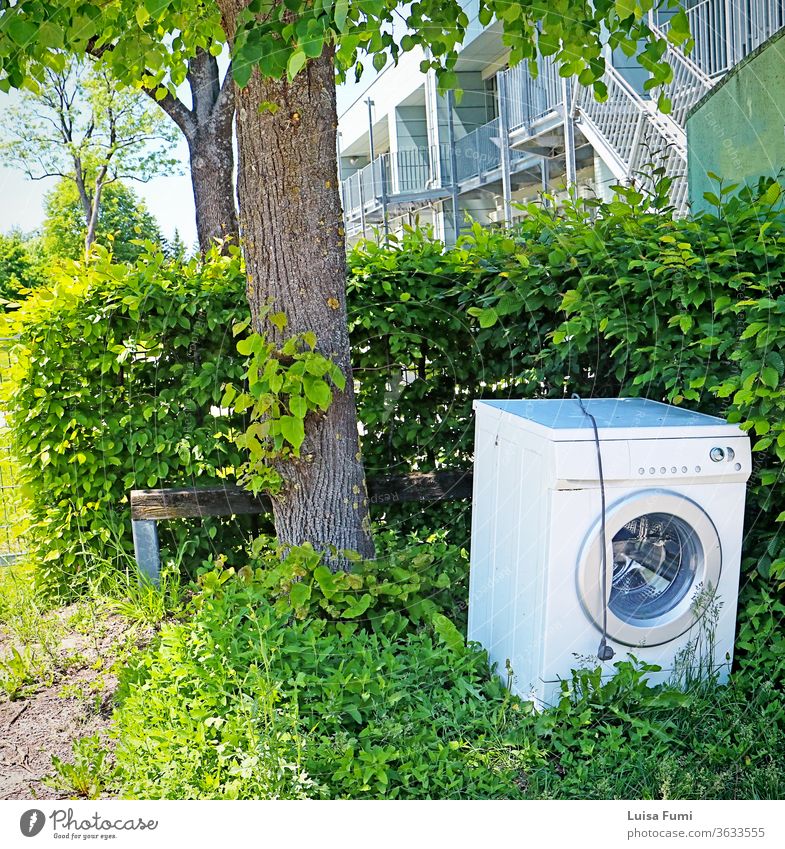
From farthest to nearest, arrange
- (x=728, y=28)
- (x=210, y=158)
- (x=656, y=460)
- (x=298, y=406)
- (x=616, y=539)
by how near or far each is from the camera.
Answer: (x=728, y=28), (x=210, y=158), (x=298, y=406), (x=616, y=539), (x=656, y=460)

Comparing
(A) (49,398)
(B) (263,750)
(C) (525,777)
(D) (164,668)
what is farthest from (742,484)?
(A) (49,398)

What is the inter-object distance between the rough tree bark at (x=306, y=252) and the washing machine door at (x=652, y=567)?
83 centimetres

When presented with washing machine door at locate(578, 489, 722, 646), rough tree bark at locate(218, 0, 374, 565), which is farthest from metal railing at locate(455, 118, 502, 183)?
washing machine door at locate(578, 489, 722, 646)

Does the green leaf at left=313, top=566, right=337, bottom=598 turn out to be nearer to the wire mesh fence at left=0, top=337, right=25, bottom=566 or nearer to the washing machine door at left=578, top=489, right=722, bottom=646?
the washing machine door at left=578, top=489, right=722, bottom=646

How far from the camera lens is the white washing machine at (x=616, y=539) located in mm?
1927

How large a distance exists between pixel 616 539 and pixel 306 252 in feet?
3.95

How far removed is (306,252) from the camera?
235 centimetres

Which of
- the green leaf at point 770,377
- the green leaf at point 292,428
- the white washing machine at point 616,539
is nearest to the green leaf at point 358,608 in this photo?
the white washing machine at point 616,539

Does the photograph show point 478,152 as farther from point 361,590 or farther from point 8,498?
point 8,498

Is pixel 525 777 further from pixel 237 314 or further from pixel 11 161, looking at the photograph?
pixel 11 161

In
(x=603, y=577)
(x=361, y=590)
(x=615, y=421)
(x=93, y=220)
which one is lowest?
(x=361, y=590)

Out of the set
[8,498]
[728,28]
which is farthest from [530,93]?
[8,498]

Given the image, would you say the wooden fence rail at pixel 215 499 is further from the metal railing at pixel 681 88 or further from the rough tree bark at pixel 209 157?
the metal railing at pixel 681 88

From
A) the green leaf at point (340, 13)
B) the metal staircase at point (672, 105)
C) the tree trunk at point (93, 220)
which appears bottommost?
the tree trunk at point (93, 220)
